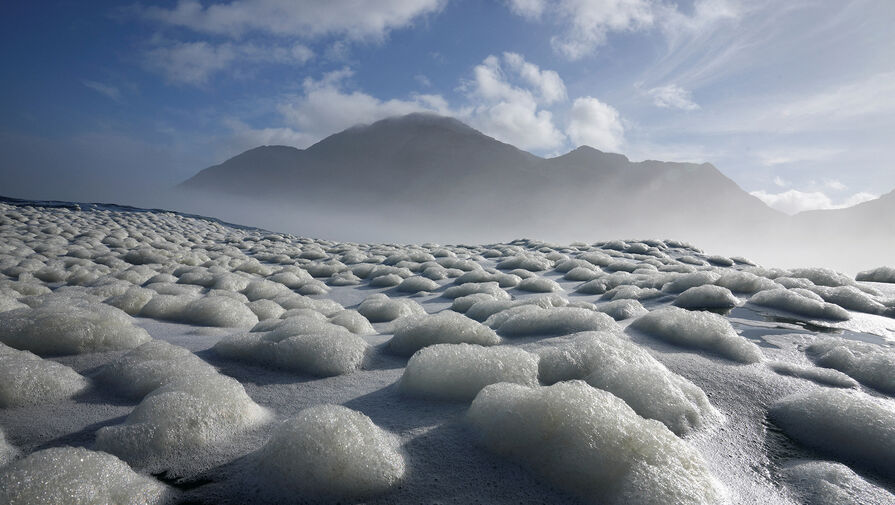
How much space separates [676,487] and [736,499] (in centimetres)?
25

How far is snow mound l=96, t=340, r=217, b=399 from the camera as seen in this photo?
1.83m

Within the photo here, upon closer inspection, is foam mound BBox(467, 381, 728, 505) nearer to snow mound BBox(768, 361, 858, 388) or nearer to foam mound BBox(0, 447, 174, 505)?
foam mound BBox(0, 447, 174, 505)

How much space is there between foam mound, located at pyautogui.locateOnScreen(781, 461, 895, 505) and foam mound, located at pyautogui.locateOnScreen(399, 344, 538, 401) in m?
0.89

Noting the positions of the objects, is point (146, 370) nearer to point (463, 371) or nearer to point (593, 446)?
point (463, 371)

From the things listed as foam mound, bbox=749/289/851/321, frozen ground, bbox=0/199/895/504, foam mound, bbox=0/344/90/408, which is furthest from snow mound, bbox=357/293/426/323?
foam mound, bbox=749/289/851/321

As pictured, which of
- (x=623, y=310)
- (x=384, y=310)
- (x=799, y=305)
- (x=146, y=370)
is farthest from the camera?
(x=384, y=310)

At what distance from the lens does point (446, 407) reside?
1.66 metres

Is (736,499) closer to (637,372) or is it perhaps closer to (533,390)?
(637,372)

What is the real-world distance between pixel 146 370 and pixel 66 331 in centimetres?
82

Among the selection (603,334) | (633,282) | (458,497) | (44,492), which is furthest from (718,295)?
(44,492)

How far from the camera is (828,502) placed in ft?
4.05

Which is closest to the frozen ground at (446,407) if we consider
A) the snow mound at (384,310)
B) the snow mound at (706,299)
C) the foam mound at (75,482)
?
the foam mound at (75,482)

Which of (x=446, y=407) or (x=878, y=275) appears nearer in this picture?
(x=446, y=407)

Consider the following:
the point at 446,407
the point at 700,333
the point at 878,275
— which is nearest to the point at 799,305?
the point at 700,333
